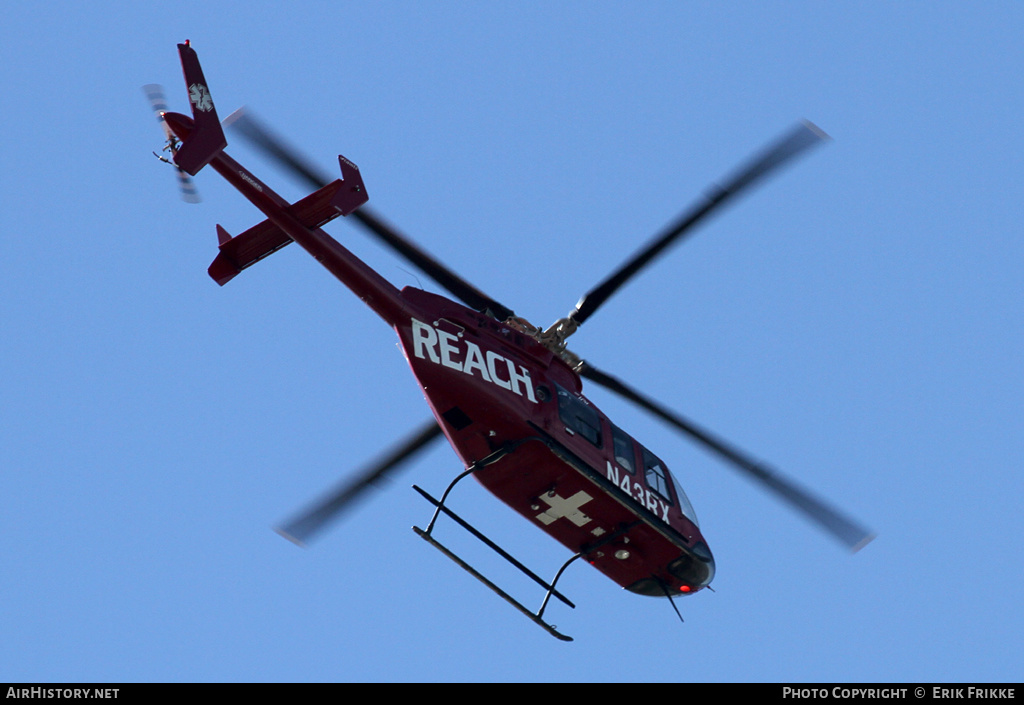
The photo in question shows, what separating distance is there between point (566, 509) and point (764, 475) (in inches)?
105

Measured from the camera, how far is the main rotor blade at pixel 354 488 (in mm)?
17766

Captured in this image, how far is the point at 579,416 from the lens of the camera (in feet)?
56.9

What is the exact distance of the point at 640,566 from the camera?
18344mm

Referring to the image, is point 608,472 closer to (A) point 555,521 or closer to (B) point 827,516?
(A) point 555,521

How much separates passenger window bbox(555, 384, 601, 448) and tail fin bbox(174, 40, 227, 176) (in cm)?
494

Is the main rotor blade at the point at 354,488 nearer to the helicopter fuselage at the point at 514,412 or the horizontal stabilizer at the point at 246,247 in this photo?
the helicopter fuselage at the point at 514,412

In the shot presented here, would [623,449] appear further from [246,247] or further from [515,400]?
[246,247]

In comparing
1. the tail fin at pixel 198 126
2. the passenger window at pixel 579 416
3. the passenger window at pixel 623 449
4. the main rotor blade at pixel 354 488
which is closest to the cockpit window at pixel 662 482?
the passenger window at pixel 623 449

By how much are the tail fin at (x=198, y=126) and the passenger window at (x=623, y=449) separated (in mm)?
5887

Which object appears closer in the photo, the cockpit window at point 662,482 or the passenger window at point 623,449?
the passenger window at point 623,449

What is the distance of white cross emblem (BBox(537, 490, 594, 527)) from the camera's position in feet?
56.5

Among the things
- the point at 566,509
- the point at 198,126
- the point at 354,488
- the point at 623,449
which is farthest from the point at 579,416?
the point at 198,126

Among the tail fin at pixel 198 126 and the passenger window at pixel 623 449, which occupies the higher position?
the tail fin at pixel 198 126

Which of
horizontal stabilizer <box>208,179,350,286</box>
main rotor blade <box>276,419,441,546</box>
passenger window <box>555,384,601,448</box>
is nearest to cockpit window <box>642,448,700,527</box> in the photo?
passenger window <box>555,384,601,448</box>
